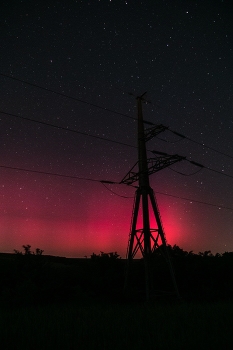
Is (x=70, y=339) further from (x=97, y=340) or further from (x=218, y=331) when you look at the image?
(x=218, y=331)

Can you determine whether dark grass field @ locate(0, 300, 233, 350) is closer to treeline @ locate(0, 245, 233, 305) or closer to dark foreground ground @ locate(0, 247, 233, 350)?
dark foreground ground @ locate(0, 247, 233, 350)

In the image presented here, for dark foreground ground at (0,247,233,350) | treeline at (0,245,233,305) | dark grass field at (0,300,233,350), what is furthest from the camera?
treeline at (0,245,233,305)

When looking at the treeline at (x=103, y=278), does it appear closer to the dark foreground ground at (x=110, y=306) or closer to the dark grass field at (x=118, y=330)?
the dark foreground ground at (x=110, y=306)

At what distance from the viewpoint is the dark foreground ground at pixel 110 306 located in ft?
28.8

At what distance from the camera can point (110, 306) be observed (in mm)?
15930

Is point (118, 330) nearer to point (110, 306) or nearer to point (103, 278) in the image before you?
point (110, 306)

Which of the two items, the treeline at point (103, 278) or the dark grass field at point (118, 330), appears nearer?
the dark grass field at point (118, 330)

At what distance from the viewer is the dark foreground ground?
8.77m

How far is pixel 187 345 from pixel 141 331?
205 cm

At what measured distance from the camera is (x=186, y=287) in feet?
82.0

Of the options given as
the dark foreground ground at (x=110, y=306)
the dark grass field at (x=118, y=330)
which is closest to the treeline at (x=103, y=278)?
the dark foreground ground at (x=110, y=306)

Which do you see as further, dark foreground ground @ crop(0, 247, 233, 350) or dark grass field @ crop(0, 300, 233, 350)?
dark foreground ground @ crop(0, 247, 233, 350)

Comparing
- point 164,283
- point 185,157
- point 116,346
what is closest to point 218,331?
point 116,346

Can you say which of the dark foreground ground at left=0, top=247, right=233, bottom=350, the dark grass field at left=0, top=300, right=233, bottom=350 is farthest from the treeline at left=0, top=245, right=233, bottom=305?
the dark grass field at left=0, top=300, right=233, bottom=350
